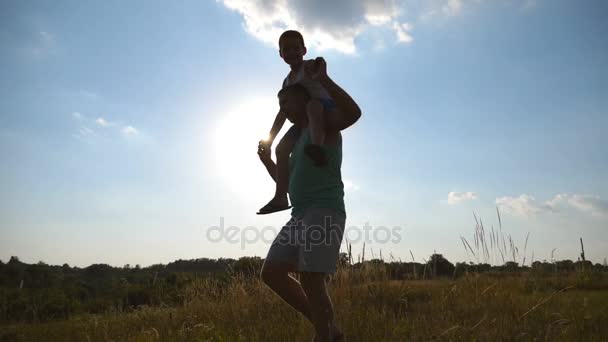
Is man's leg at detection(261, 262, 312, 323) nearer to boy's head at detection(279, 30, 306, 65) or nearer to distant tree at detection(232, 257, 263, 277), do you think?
boy's head at detection(279, 30, 306, 65)

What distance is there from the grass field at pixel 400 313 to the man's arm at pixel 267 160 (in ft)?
3.91

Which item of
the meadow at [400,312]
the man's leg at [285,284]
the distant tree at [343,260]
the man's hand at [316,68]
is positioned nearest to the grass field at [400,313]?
the meadow at [400,312]

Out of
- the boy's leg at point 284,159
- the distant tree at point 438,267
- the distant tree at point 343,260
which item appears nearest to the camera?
the boy's leg at point 284,159

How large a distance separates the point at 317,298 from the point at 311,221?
452 millimetres

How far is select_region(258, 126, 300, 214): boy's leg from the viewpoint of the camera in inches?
107

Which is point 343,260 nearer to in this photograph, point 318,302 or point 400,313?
point 400,313

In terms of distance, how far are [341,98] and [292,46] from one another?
52 cm

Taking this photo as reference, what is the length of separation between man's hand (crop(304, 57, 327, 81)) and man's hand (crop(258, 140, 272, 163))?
2.37 feet

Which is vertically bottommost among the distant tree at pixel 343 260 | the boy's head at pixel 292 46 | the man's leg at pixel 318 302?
the man's leg at pixel 318 302

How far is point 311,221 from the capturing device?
2.33 metres

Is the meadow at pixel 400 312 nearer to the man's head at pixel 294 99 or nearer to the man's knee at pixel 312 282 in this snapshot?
the man's knee at pixel 312 282

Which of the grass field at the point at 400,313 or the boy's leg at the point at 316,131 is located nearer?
the boy's leg at the point at 316,131

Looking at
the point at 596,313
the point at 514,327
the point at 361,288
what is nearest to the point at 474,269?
the point at 361,288

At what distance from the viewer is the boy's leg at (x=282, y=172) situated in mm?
2727
